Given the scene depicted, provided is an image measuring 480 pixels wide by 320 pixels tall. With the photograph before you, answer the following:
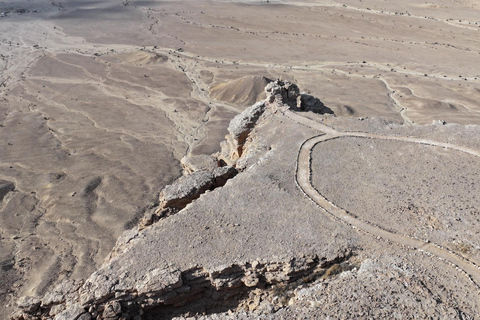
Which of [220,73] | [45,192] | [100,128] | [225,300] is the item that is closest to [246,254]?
[225,300]

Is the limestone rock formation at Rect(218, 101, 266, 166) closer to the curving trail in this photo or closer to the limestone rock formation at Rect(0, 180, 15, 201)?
the curving trail

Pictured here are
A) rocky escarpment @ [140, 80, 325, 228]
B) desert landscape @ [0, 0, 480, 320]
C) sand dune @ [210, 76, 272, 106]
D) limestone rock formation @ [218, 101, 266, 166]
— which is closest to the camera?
desert landscape @ [0, 0, 480, 320]

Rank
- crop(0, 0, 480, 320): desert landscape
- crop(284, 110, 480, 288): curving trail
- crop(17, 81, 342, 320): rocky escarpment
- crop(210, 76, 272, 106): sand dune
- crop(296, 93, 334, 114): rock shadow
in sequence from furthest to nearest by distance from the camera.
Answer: crop(210, 76, 272, 106): sand dune, crop(296, 93, 334, 114): rock shadow, crop(284, 110, 480, 288): curving trail, crop(0, 0, 480, 320): desert landscape, crop(17, 81, 342, 320): rocky escarpment

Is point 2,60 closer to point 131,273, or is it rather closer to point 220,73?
point 220,73

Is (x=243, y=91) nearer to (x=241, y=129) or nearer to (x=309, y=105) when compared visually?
(x=309, y=105)

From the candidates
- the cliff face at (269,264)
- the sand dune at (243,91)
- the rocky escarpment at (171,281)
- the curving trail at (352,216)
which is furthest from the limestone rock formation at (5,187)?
the sand dune at (243,91)

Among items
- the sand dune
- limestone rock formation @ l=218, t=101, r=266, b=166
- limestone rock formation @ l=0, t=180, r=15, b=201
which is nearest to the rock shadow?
limestone rock formation @ l=218, t=101, r=266, b=166
